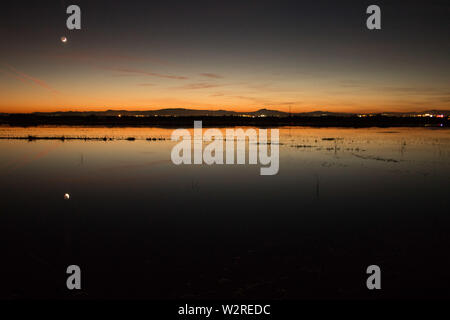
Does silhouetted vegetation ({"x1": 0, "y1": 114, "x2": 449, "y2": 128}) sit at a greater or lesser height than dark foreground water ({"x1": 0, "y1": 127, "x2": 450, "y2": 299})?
greater

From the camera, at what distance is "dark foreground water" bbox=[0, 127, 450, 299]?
694 centimetres

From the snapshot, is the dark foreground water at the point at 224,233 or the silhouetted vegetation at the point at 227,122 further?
the silhouetted vegetation at the point at 227,122

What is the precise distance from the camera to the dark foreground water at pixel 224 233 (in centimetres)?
694

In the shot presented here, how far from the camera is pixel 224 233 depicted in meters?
9.66

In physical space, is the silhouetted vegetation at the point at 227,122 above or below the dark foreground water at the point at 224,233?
above

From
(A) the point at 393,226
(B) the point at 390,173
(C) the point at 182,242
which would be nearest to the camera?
(C) the point at 182,242

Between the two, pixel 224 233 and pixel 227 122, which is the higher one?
pixel 227 122

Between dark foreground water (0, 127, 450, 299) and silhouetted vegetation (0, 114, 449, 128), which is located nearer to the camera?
dark foreground water (0, 127, 450, 299)

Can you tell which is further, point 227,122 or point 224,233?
point 227,122

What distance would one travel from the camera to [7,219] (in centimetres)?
1065
